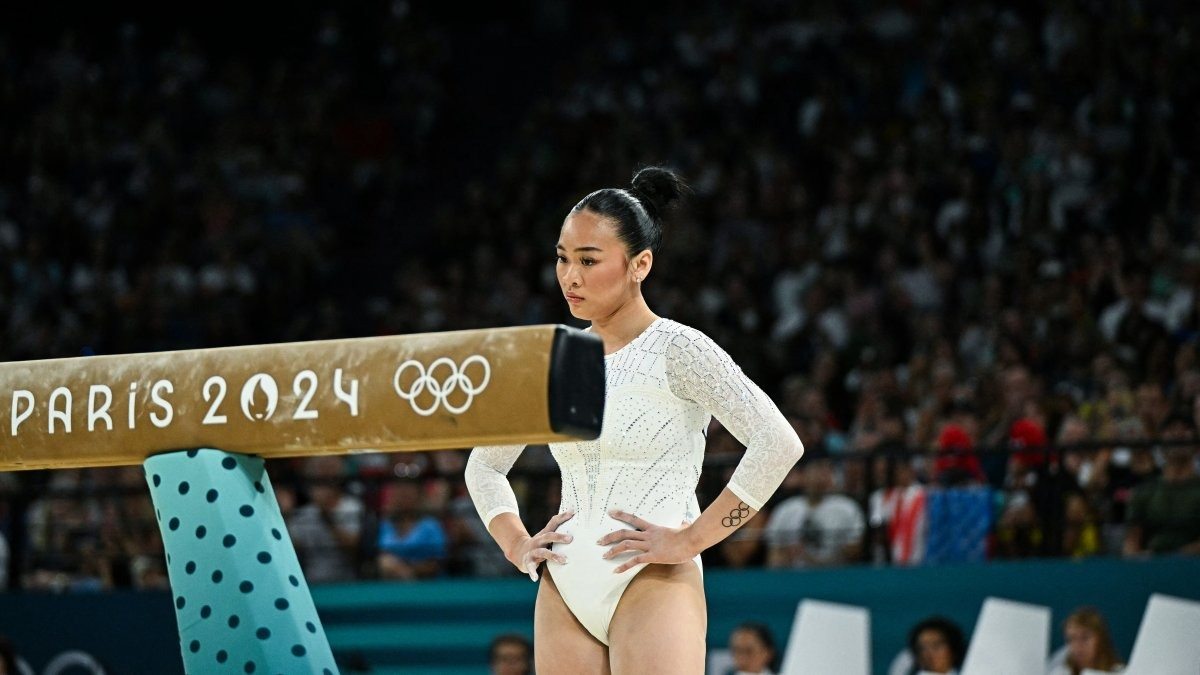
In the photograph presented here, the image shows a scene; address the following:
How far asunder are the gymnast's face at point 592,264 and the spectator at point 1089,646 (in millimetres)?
3705

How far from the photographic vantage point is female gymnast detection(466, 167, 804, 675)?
308cm

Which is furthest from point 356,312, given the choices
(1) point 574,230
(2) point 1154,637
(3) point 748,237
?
(1) point 574,230

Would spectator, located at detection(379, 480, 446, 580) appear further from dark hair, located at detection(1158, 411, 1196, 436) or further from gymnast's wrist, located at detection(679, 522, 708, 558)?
gymnast's wrist, located at detection(679, 522, 708, 558)

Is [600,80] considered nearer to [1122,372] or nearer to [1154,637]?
[1122,372]

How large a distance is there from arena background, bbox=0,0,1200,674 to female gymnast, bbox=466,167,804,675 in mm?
2748

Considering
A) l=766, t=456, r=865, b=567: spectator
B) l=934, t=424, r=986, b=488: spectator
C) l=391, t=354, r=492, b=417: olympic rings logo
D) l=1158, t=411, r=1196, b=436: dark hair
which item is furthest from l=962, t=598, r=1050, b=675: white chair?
l=391, t=354, r=492, b=417: olympic rings logo

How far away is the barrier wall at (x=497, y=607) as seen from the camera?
6.31 metres

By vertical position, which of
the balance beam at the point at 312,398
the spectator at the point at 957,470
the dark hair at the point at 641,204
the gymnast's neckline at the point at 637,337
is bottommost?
the spectator at the point at 957,470

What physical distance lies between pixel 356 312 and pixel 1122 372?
6.77 m

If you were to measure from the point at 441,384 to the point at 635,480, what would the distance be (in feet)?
1.95

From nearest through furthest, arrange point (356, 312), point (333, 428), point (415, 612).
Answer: point (333, 428), point (415, 612), point (356, 312)

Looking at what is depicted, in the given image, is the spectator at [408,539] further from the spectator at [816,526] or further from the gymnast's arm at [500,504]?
the gymnast's arm at [500,504]

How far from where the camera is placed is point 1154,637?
610 centimetres

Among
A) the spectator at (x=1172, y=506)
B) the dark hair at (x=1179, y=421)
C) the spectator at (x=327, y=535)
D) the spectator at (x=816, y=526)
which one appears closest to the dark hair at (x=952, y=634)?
the spectator at (x=816, y=526)
